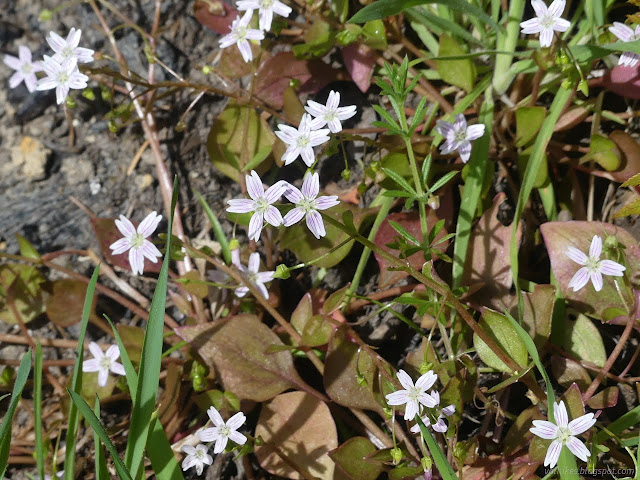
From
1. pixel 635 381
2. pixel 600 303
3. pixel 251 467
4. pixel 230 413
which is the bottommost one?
pixel 251 467

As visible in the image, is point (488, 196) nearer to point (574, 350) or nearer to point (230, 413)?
point (574, 350)

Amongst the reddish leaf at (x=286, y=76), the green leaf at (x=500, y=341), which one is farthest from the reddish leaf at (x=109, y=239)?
the green leaf at (x=500, y=341)

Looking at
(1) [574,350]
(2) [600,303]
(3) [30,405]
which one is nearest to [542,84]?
(2) [600,303]

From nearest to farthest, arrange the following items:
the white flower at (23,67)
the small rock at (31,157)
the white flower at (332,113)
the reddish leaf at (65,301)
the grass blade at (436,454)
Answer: the grass blade at (436,454)
the white flower at (332,113)
the reddish leaf at (65,301)
the white flower at (23,67)
the small rock at (31,157)

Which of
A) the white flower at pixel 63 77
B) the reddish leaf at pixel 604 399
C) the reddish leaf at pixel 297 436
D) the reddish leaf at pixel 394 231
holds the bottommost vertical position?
the reddish leaf at pixel 297 436

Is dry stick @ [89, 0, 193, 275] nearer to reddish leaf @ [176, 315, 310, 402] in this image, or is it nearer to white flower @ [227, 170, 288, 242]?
reddish leaf @ [176, 315, 310, 402]

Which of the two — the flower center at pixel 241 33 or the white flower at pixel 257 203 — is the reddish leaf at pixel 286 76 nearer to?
the flower center at pixel 241 33
